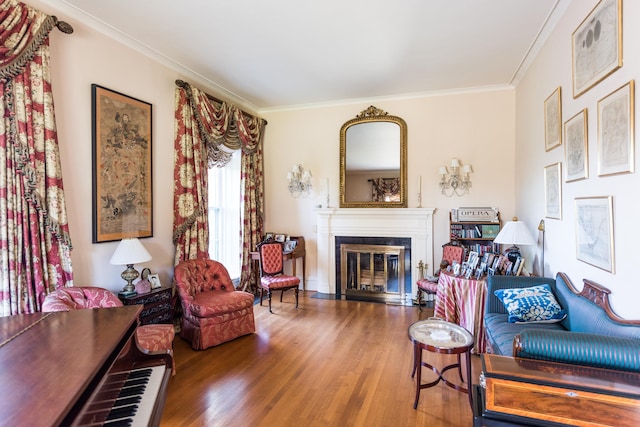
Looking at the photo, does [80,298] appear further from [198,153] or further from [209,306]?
[198,153]

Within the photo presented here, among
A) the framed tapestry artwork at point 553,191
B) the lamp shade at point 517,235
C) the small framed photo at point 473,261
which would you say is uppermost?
the framed tapestry artwork at point 553,191

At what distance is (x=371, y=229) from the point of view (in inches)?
207

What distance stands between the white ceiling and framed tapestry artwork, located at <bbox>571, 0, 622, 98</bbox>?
59cm

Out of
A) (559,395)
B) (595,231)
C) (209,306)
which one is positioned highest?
(595,231)

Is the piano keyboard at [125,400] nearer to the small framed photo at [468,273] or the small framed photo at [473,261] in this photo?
the small framed photo at [468,273]

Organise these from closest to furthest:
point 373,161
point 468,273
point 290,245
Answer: point 468,273
point 373,161
point 290,245

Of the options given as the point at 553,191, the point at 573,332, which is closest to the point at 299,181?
the point at 553,191

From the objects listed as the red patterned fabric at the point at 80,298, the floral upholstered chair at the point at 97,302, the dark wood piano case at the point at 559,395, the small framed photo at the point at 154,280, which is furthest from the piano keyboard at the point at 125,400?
the small framed photo at the point at 154,280

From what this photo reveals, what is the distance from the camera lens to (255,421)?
218 centimetres

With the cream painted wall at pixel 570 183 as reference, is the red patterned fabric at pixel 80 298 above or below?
below

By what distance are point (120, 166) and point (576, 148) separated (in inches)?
167

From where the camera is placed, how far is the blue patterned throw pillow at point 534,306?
2.61 metres

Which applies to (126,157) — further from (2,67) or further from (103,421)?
(103,421)

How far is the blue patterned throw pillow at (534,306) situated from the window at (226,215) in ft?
13.1
